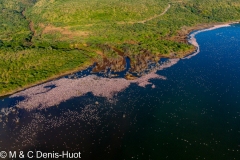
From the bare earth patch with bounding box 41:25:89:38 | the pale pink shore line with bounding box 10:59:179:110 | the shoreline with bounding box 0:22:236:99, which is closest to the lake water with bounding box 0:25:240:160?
the pale pink shore line with bounding box 10:59:179:110

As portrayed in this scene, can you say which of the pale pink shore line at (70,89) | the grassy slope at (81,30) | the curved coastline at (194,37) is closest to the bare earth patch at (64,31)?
the grassy slope at (81,30)

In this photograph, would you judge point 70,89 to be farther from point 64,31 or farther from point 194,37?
point 194,37

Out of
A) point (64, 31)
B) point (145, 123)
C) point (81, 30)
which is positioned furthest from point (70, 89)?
point (64, 31)

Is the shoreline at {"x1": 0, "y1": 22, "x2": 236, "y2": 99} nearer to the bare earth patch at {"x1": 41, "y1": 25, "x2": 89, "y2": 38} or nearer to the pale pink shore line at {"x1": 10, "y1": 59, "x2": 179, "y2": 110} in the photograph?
the pale pink shore line at {"x1": 10, "y1": 59, "x2": 179, "y2": 110}

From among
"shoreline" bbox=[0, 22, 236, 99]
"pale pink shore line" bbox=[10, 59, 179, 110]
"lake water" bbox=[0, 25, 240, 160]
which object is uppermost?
"shoreline" bbox=[0, 22, 236, 99]

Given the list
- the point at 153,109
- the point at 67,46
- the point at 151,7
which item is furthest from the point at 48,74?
the point at 151,7

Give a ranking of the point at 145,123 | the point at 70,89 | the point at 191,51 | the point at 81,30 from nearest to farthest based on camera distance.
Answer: the point at 145,123 → the point at 70,89 → the point at 191,51 → the point at 81,30
